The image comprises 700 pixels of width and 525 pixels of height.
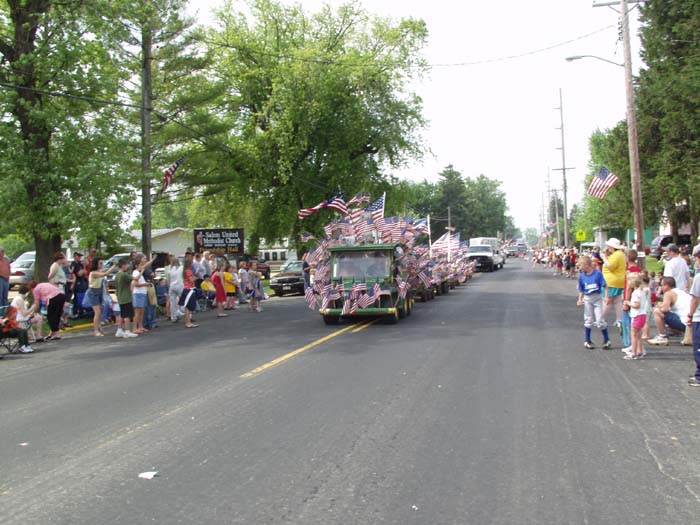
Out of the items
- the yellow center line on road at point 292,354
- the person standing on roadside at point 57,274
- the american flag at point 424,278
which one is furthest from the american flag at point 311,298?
the person standing on roadside at point 57,274

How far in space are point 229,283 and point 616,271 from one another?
1317cm

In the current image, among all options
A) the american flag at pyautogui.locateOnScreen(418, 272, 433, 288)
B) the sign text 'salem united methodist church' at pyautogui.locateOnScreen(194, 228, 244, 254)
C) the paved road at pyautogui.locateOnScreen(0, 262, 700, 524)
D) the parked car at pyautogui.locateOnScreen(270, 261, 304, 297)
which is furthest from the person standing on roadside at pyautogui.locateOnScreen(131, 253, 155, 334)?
the sign text 'salem united methodist church' at pyautogui.locateOnScreen(194, 228, 244, 254)

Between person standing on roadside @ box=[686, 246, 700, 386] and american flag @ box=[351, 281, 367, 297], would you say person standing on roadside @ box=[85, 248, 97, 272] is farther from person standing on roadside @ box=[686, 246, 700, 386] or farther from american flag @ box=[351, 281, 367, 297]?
person standing on roadside @ box=[686, 246, 700, 386]

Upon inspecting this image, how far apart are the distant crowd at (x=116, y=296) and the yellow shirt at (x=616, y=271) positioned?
9948mm

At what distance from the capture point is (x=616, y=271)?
11.8 meters

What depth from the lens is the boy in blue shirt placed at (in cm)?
1143

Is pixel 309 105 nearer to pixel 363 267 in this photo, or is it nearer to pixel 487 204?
pixel 363 267

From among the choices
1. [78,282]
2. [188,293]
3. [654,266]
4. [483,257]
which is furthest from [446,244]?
[483,257]

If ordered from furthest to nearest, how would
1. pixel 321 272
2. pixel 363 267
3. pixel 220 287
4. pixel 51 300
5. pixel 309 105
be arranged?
pixel 309 105 → pixel 220 287 → pixel 321 272 → pixel 363 267 → pixel 51 300

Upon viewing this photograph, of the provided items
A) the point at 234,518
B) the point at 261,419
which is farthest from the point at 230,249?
the point at 234,518

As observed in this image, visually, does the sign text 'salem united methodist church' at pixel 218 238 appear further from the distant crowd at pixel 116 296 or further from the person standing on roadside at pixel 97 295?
the person standing on roadside at pixel 97 295

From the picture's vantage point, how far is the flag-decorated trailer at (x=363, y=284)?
16.2m

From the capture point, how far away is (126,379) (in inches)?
379

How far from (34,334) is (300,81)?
2473 centimetres
